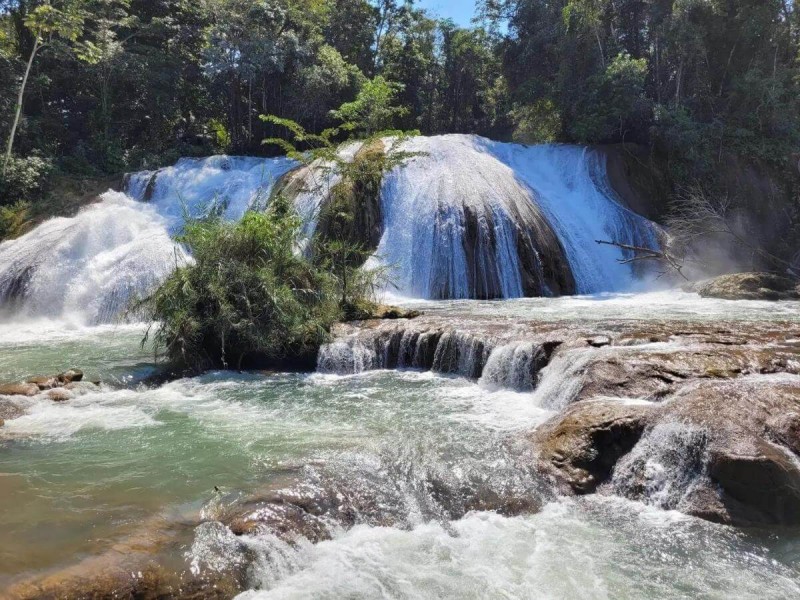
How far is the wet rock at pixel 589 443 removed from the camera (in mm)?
5719

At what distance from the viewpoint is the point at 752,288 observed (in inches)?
594

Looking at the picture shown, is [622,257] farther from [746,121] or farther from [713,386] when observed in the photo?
[713,386]

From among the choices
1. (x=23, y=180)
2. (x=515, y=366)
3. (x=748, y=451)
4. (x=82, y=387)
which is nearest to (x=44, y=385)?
(x=82, y=387)

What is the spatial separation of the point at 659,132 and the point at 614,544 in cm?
2027

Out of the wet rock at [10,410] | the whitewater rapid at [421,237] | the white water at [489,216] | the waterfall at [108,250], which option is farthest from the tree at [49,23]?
the wet rock at [10,410]

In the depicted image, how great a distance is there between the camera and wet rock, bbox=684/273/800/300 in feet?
48.9

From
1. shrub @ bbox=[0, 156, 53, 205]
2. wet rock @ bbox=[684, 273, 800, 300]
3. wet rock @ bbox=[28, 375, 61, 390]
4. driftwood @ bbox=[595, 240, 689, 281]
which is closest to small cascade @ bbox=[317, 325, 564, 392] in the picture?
wet rock @ bbox=[28, 375, 61, 390]

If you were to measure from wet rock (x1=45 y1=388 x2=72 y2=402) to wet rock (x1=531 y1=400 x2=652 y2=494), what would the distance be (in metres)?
6.22

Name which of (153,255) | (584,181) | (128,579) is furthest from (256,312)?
(584,181)

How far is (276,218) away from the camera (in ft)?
36.5

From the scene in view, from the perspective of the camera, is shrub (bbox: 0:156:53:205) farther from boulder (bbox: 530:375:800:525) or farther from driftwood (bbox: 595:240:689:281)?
boulder (bbox: 530:375:800:525)

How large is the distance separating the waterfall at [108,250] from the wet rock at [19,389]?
13.7 ft

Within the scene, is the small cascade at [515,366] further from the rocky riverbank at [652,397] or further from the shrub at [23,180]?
the shrub at [23,180]

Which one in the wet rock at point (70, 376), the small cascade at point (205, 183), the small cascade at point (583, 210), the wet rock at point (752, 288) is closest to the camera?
the wet rock at point (70, 376)
